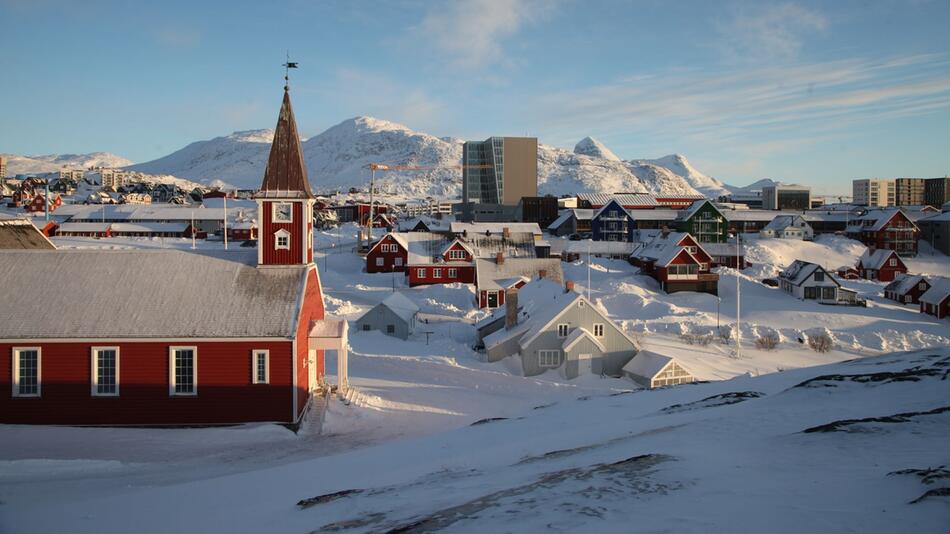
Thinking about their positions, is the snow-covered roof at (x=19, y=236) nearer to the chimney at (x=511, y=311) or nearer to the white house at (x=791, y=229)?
the chimney at (x=511, y=311)

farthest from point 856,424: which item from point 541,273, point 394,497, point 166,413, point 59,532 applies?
point 541,273

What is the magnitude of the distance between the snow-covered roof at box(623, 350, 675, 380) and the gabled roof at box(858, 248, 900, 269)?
54913 millimetres

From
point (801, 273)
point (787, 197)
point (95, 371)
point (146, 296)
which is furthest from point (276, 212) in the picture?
point (787, 197)

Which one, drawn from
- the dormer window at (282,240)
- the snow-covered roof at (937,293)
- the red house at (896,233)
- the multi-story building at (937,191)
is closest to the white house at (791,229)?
the red house at (896,233)

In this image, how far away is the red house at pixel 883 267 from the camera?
3000 inches

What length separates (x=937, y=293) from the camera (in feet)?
187

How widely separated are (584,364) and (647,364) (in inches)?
121

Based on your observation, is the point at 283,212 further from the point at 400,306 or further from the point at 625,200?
the point at 625,200

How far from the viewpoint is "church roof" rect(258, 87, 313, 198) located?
25797mm

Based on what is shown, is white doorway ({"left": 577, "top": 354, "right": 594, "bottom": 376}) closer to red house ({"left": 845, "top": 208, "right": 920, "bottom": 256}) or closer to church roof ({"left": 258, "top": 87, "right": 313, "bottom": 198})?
church roof ({"left": 258, "top": 87, "right": 313, "bottom": 198})

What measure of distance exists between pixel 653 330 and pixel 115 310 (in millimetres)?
34469

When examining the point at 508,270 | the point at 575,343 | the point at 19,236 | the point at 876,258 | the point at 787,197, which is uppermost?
the point at 787,197

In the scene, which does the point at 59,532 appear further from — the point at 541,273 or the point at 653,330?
the point at 541,273

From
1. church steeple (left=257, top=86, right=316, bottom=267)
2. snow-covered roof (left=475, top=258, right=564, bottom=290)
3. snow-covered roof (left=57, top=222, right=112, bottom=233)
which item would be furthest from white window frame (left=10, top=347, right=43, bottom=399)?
snow-covered roof (left=57, top=222, right=112, bottom=233)
